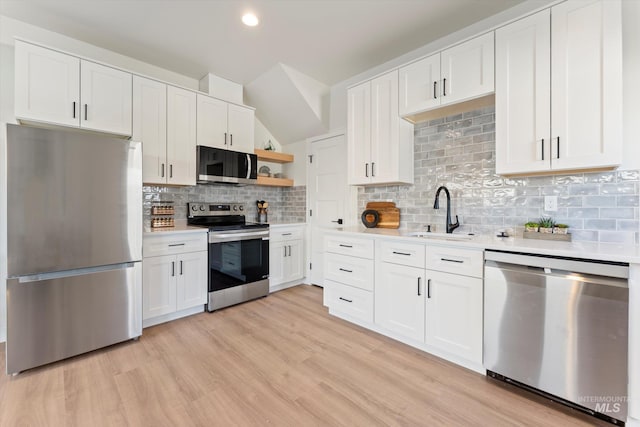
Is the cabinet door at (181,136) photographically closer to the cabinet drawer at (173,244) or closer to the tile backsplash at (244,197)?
the tile backsplash at (244,197)

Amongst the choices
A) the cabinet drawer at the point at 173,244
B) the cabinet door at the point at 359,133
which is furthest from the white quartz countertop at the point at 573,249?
the cabinet drawer at the point at 173,244

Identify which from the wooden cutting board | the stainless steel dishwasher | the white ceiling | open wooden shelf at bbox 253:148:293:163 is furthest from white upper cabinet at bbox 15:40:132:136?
the stainless steel dishwasher

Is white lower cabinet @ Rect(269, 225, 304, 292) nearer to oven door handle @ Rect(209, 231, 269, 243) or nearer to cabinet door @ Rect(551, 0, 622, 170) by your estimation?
oven door handle @ Rect(209, 231, 269, 243)

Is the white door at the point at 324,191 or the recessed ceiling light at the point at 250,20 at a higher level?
the recessed ceiling light at the point at 250,20

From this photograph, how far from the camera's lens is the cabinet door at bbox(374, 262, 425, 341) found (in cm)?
219

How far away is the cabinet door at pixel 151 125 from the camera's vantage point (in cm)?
279

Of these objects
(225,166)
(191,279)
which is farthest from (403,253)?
(225,166)

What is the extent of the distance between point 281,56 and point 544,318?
11.2ft

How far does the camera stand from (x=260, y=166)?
4.41 m

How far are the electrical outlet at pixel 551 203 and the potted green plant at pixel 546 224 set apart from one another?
2.8 inches

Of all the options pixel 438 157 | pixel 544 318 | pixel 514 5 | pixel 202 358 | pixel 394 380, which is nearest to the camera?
pixel 544 318

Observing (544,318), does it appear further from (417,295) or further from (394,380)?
(394,380)

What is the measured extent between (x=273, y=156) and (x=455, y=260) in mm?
3006

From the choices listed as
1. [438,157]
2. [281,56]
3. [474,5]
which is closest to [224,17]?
[281,56]
